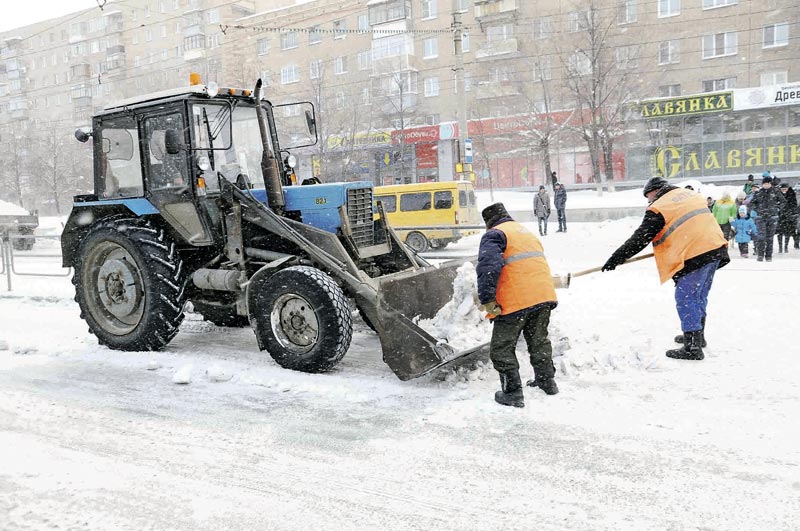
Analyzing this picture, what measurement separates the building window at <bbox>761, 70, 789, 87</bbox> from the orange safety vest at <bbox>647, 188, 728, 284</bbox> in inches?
1298

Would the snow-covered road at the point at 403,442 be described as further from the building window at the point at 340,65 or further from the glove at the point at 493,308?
the building window at the point at 340,65

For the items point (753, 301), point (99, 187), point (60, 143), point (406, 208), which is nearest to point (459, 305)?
point (99, 187)

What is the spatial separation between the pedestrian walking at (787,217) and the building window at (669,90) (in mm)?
23592

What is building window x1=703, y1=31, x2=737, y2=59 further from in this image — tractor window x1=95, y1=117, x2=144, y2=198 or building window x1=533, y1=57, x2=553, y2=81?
tractor window x1=95, y1=117, x2=144, y2=198

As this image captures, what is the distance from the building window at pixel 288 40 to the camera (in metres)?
44.1

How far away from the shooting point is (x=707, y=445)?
381cm

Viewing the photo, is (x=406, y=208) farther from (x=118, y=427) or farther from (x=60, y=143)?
(x=60, y=143)

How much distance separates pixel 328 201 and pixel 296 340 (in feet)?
4.55

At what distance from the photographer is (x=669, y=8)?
34.3 metres

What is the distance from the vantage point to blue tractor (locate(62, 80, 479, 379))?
17.9 feet

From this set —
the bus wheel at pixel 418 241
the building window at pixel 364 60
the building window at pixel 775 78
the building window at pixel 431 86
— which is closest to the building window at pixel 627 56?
the building window at pixel 775 78

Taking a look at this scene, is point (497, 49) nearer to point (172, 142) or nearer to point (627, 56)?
point (627, 56)

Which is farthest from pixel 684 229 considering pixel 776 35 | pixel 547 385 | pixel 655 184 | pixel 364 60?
pixel 364 60

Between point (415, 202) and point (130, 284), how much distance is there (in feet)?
43.1
